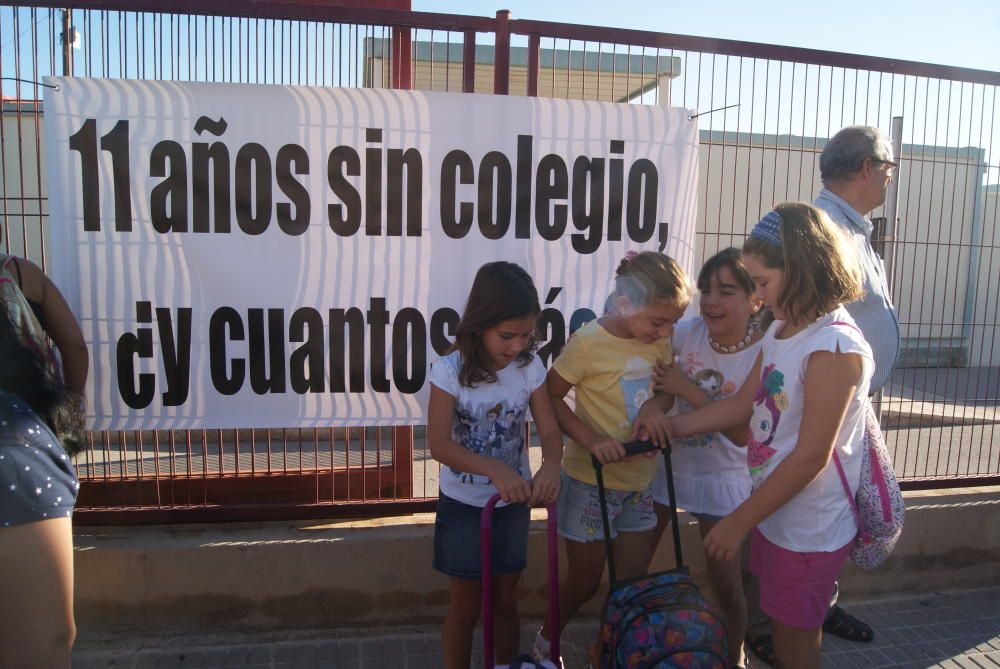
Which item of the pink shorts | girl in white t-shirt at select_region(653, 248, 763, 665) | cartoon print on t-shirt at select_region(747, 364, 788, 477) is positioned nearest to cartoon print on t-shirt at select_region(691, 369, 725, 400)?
girl in white t-shirt at select_region(653, 248, 763, 665)

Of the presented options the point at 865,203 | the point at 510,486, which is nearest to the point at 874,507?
the point at 510,486

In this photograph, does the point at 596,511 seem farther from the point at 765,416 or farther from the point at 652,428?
the point at 765,416

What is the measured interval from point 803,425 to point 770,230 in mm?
553

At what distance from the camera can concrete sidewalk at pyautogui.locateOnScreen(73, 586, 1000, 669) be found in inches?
116

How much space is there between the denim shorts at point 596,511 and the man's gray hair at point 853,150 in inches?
56.1

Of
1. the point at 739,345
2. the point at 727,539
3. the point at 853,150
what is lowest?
the point at 727,539

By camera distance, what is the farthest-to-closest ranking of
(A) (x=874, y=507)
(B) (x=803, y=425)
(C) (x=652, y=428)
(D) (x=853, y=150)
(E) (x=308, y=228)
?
1. (E) (x=308, y=228)
2. (D) (x=853, y=150)
3. (C) (x=652, y=428)
4. (A) (x=874, y=507)
5. (B) (x=803, y=425)

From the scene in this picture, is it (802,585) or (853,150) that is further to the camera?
(853,150)

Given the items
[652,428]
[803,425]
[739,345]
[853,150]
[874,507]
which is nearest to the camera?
[803,425]

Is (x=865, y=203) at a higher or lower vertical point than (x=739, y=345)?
higher

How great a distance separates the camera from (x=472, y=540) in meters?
2.38

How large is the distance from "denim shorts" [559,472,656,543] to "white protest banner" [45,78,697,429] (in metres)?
0.81

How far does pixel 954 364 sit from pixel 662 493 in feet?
10.2

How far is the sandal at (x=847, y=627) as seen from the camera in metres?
3.22
